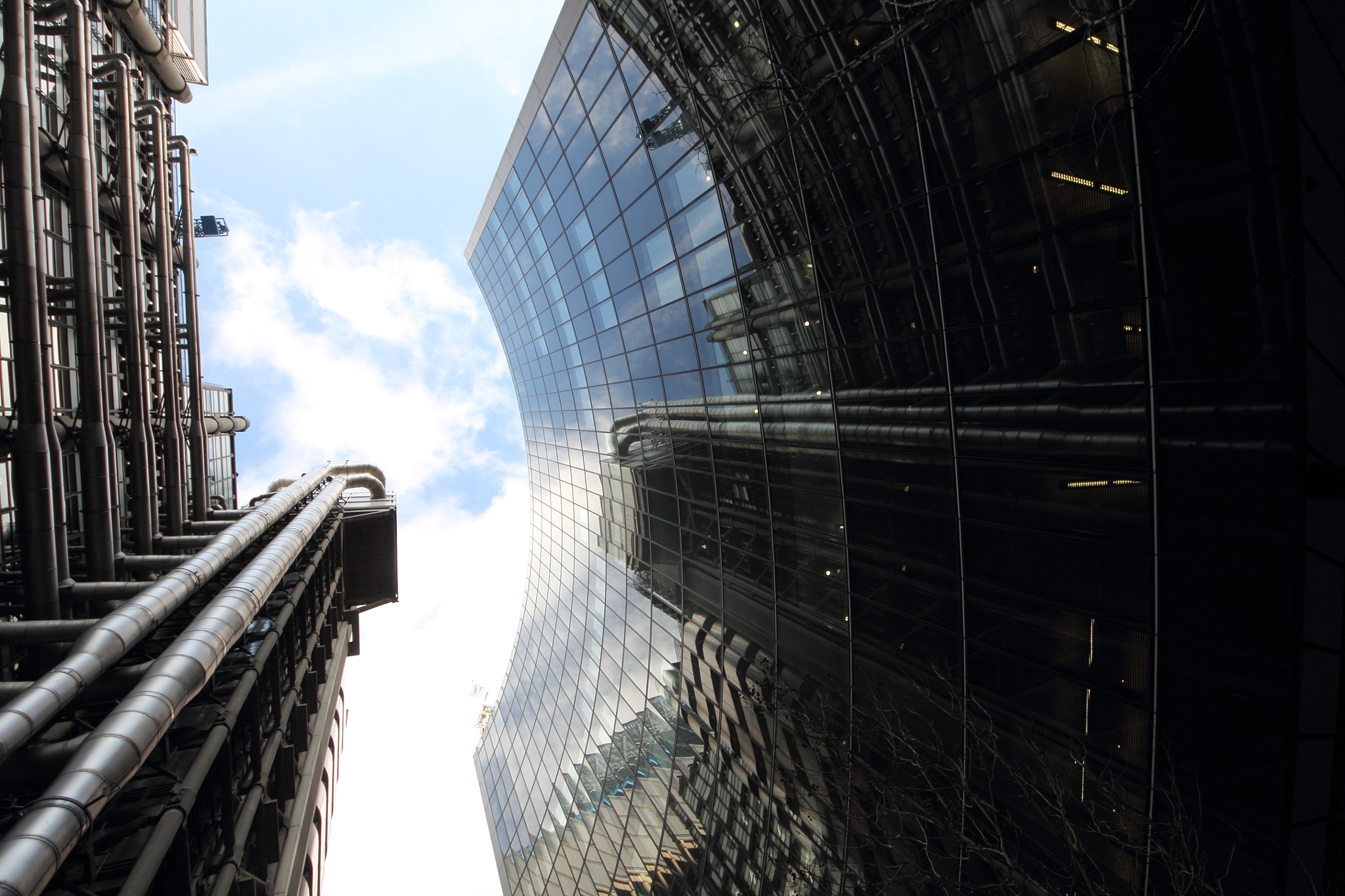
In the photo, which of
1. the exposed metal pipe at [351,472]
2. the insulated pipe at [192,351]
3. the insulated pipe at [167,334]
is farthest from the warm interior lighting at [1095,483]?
the exposed metal pipe at [351,472]

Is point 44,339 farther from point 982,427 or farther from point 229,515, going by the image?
point 982,427

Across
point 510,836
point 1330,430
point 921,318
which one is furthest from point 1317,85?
point 510,836

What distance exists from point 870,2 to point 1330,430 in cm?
1236

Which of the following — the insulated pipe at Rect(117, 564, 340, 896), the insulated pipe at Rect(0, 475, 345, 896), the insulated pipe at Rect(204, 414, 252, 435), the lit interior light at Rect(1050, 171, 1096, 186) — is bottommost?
the insulated pipe at Rect(117, 564, 340, 896)

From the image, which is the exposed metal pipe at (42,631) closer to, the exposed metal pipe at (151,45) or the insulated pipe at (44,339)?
the insulated pipe at (44,339)

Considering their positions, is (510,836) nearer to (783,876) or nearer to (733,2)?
(783,876)

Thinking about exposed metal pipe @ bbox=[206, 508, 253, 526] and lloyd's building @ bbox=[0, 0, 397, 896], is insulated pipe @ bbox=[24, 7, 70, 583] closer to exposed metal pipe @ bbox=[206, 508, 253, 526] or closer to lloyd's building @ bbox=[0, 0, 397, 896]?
lloyd's building @ bbox=[0, 0, 397, 896]

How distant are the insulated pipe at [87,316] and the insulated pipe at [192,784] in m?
5.47

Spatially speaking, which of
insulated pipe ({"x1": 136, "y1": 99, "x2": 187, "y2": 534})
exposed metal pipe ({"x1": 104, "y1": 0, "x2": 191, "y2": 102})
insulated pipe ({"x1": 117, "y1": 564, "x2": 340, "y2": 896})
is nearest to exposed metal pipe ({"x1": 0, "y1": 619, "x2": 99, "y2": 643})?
insulated pipe ({"x1": 117, "y1": 564, "x2": 340, "y2": 896})

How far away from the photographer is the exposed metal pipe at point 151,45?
2433 cm

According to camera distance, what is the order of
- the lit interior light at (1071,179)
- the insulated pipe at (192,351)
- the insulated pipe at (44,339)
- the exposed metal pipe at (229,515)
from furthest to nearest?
the exposed metal pipe at (229,515), the insulated pipe at (192,351), the insulated pipe at (44,339), the lit interior light at (1071,179)

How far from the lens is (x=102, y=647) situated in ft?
37.8

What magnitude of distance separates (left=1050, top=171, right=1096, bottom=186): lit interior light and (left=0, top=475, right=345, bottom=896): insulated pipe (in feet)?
64.7

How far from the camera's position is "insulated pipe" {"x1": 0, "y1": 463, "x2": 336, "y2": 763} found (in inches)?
366
